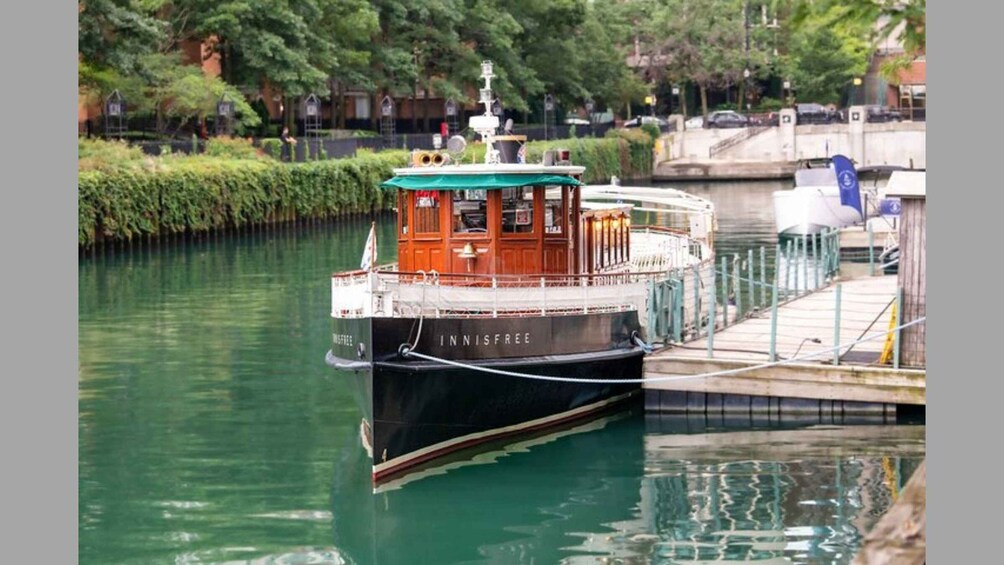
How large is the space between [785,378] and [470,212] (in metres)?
4.97

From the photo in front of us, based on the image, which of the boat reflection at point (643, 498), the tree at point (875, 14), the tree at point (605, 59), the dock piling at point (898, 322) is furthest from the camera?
the tree at point (605, 59)

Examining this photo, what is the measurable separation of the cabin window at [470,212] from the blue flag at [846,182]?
3144 centimetres

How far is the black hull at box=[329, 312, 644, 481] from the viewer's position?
21625 mm

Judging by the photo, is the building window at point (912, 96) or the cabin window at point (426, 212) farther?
the building window at point (912, 96)

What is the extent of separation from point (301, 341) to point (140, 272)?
50.3ft

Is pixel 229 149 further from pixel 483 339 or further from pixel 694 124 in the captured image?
pixel 694 124

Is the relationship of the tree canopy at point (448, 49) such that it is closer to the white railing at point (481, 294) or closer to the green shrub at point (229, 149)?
the green shrub at point (229, 149)

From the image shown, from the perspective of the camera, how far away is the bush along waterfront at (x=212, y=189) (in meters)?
54.6

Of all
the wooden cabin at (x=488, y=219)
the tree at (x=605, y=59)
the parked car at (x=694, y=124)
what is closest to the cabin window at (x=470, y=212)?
the wooden cabin at (x=488, y=219)

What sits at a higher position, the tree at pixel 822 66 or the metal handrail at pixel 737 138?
→ the tree at pixel 822 66

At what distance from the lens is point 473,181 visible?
24.1m

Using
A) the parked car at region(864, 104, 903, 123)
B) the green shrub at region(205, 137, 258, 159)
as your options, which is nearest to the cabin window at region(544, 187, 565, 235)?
the green shrub at region(205, 137, 258, 159)

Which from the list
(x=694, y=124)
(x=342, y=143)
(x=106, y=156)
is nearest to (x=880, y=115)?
(x=694, y=124)

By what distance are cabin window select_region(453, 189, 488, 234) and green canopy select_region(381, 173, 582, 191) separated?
1.15 ft
